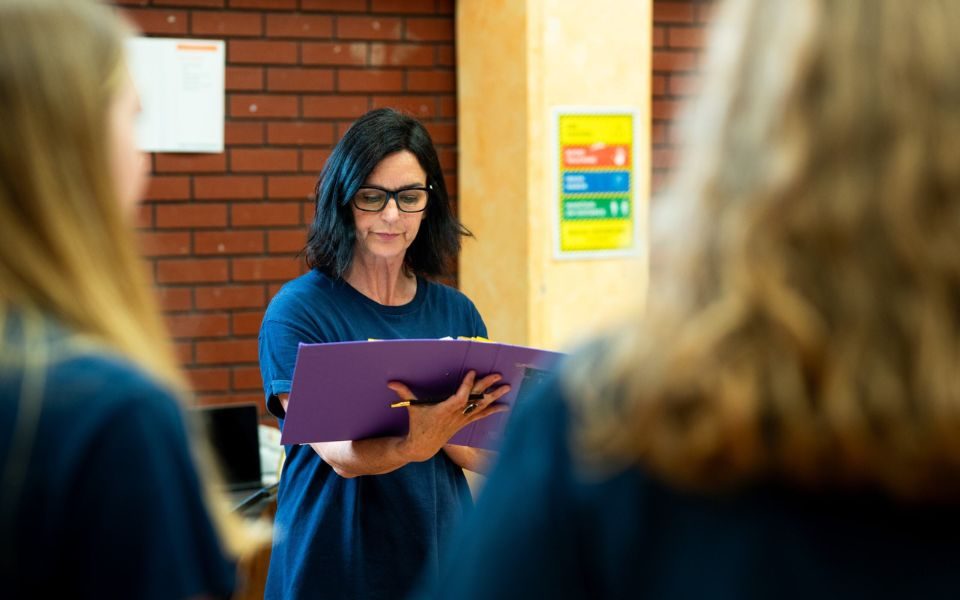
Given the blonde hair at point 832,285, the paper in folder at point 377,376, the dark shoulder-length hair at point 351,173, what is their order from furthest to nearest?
the dark shoulder-length hair at point 351,173
the paper in folder at point 377,376
the blonde hair at point 832,285

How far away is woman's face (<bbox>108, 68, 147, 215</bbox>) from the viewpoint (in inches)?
43.0

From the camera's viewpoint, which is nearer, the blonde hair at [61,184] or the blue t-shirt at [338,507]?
the blonde hair at [61,184]

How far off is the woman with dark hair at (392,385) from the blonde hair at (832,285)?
61.1 inches

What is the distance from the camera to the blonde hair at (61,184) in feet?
3.36

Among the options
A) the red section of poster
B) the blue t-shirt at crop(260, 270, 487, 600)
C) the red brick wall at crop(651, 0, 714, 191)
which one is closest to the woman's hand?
the blue t-shirt at crop(260, 270, 487, 600)

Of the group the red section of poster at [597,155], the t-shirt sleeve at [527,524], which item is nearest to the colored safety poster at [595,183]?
the red section of poster at [597,155]

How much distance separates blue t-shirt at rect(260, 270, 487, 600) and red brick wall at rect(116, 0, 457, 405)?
1.54 meters

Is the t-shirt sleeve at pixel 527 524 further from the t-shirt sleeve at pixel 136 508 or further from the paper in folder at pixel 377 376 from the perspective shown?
the paper in folder at pixel 377 376

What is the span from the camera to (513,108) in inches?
155

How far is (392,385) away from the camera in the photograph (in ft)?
7.34

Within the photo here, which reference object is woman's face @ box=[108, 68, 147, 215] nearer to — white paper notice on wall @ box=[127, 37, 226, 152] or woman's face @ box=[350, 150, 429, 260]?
woman's face @ box=[350, 150, 429, 260]

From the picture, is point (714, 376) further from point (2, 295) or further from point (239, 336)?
point (239, 336)

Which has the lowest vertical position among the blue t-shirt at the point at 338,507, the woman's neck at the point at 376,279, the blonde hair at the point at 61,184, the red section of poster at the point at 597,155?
the blue t-shirt at the point at 338,507

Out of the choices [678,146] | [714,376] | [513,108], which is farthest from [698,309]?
[513,108]
